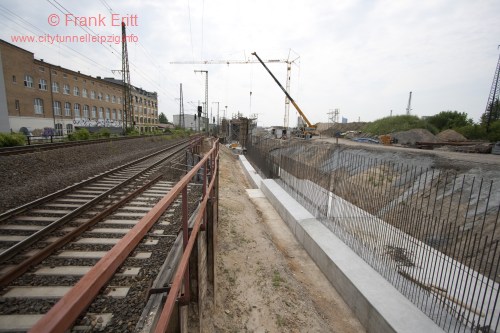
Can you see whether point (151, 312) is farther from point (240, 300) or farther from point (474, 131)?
point (474, 131)

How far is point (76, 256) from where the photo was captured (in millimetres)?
4043

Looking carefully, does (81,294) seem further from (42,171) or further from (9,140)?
(9,140)

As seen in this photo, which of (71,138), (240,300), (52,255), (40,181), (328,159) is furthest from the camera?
(71,138)

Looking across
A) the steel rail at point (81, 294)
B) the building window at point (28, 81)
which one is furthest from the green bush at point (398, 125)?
the building window at point (28, 81)

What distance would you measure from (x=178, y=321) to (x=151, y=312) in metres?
0.48

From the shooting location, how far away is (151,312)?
7.61 feet

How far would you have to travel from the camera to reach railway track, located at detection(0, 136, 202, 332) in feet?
9.39

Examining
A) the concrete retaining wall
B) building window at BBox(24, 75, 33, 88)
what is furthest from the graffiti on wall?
the concrete retaining wall

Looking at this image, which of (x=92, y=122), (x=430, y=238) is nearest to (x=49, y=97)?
(x=92, y=122)

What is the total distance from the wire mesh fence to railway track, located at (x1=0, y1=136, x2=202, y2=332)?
4.59 meters

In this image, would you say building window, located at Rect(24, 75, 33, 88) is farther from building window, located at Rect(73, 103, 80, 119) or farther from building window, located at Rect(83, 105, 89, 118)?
building window, located at Rect(83, 105, 89, 118)

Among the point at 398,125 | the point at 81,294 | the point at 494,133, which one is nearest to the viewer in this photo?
the point at 81,294

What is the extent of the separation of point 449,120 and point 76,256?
4992 cm

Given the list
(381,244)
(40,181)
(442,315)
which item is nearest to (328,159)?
(381,244)
